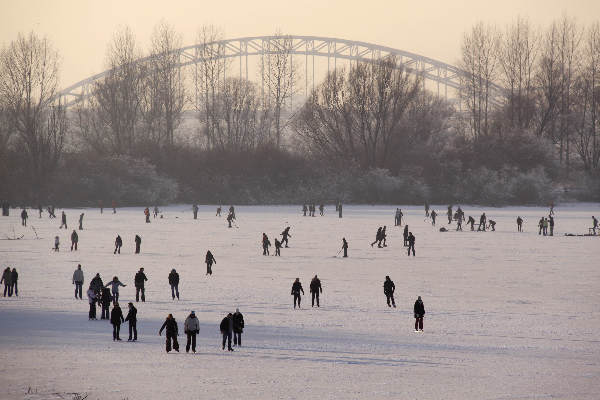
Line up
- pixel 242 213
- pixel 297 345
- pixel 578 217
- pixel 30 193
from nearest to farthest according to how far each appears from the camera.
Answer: pixel 297 345, pixel 578 217, pixel 242 213, pixel 30 193

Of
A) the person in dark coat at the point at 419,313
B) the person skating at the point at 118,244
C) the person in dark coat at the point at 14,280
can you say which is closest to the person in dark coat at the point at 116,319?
the person in dark coat at the point at 419,313

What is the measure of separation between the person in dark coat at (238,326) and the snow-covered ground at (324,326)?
0.36m

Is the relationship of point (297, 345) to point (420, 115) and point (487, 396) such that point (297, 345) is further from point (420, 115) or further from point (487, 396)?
point (420, 115)

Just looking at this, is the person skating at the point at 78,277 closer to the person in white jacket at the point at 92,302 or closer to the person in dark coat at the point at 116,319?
the person in white jacket at the point at 92,302

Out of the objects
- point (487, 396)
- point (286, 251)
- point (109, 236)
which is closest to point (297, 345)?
point (487, 396)

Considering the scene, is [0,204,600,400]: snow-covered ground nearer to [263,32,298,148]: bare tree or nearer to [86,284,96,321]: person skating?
[86,284,96,321]: person skating

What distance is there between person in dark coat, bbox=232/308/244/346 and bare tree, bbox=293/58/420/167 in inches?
2525

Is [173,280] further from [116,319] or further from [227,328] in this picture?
[227,328]

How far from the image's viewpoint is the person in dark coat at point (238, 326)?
47.7ft

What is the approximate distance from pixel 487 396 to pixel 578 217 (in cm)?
4783

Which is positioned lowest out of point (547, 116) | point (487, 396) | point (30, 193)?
point (487, 396)

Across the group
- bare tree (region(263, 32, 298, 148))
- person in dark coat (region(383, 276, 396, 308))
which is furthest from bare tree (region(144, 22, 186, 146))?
person in dark coat (region(383, 276, 396, 308))

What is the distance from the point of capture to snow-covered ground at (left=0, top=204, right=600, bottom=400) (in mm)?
12539

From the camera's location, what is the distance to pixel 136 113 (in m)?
80.9
